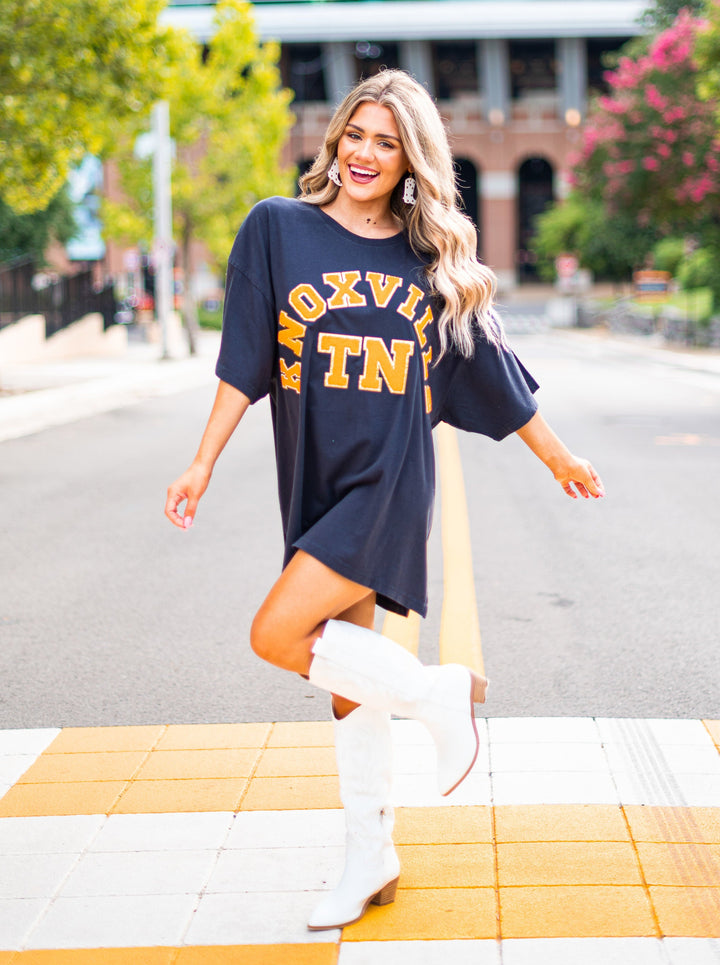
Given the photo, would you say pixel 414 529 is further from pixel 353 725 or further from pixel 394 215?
pixel 394 215

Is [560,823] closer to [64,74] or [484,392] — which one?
[484,392]

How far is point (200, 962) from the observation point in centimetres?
278

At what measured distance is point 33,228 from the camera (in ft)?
146

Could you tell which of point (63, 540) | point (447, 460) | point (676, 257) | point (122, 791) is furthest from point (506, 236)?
point (122, 791)

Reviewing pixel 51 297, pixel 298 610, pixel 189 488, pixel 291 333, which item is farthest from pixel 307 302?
pixel 51 297

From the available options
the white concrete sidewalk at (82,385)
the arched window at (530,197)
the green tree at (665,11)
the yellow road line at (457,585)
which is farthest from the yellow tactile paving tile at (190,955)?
the arched window at (530,197)

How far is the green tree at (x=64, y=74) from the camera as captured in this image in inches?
671

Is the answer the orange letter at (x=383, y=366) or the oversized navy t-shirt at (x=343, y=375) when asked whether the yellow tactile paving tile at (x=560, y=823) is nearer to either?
the oversized navy t-shirt at (x=343, y=375)

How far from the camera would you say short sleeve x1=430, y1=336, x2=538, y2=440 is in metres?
3.12

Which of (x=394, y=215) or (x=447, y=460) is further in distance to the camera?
(x=447, y=460)

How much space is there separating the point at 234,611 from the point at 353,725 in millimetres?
3485

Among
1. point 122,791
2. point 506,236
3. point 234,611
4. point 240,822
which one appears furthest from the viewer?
point 506,236

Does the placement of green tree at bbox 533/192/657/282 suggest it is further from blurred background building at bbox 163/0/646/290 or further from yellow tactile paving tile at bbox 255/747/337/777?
yellow tactile paving tile at bbox 255/747/337/777

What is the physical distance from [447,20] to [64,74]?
52.7m
